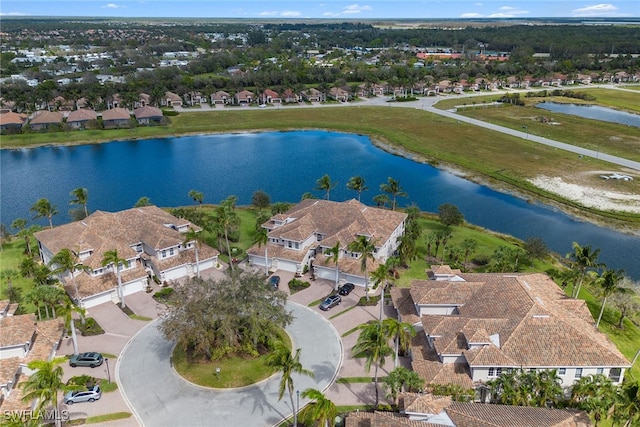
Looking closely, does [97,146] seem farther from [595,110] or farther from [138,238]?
[595,110]

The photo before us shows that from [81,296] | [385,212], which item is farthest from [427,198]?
[81,296]

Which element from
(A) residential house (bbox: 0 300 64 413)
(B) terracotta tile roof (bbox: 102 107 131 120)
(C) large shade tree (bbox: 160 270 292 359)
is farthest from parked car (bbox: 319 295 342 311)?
(B) terracotta tile roof (bbox: 102 107 131 120)

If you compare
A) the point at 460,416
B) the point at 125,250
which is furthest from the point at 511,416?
the point at 125,250

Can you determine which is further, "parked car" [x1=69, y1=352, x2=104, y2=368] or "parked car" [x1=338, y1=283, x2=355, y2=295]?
"parked car" [x1=338, y1=283, x2=355, y2=295]

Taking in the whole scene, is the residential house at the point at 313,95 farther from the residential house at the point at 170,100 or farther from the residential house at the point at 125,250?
A: the residential house at the point at 125,250

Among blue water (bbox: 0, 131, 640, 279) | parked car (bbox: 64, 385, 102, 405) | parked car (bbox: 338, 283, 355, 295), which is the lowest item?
blue water (bbox: 0, 131, 640, 279)

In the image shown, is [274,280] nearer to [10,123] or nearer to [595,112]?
[10,123]

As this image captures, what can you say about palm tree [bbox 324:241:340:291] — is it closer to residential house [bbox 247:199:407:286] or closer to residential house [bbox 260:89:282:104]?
residential house [bbox 247:199:407:286]
